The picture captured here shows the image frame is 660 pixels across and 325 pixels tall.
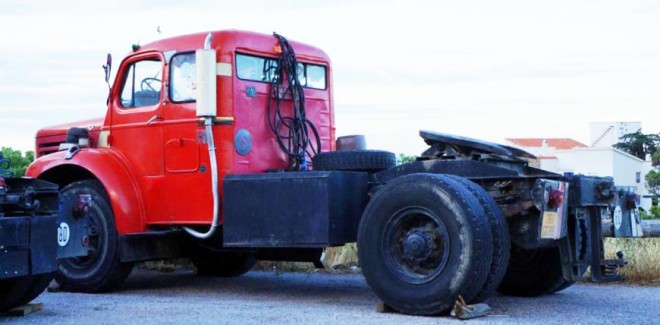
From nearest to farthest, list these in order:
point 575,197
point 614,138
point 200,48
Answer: point 575,197 < point 200,48 < point 614,138

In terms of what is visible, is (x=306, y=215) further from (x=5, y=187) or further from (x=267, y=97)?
(x=5, y=187)

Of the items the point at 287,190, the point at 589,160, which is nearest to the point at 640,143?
the point at 589,160

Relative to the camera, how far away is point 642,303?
9.22 metres

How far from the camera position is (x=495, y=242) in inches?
323

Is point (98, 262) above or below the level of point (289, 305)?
above

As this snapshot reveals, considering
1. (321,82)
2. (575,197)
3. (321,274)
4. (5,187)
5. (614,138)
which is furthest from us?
(614,138)

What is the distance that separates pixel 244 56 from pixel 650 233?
5.29 m

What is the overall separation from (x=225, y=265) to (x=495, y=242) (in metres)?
5.14

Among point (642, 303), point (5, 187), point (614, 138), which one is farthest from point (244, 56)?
point (614, 138)

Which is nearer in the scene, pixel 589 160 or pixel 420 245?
pixel 420 245

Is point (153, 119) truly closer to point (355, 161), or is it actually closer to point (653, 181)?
point (355, 161)

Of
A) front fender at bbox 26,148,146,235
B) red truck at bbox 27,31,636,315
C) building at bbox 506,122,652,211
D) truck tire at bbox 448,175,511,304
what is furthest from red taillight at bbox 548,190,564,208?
building at bbox 506,122,652,211

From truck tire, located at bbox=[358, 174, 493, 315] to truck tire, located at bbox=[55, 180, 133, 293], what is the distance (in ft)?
10.3

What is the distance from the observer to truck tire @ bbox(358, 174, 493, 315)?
26.3ft
